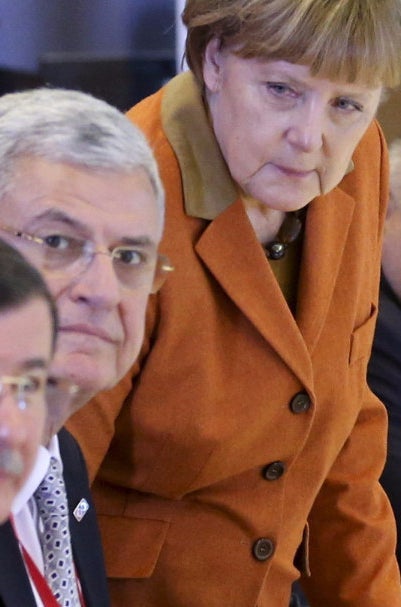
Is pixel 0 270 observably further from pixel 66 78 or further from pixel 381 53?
pixel 66 78

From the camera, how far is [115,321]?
50.4 inches

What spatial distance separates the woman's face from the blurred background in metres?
1.59

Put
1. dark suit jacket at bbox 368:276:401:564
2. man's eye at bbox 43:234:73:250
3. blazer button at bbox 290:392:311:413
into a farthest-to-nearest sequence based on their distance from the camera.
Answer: dark suit jacket at bbox 368:276:401:564 < blazer button at bbox 290:392:311:413 < man's eye at bbox 43:234:73:250

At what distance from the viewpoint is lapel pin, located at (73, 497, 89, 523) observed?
1.37 meters

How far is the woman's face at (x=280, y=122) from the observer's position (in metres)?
1.46

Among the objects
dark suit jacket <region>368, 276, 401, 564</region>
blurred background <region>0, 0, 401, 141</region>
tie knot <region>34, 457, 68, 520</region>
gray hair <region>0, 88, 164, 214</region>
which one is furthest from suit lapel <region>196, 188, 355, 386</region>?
blurred background <region>0, 0, 401, 141</region>

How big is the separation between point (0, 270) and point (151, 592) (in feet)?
2.66

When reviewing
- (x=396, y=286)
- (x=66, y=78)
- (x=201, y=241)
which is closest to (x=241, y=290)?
(x=201, y=241)

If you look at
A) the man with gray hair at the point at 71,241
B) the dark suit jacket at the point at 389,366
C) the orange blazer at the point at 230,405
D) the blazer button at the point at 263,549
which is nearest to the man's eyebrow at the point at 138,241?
the man with gray hair at the point at 71,241

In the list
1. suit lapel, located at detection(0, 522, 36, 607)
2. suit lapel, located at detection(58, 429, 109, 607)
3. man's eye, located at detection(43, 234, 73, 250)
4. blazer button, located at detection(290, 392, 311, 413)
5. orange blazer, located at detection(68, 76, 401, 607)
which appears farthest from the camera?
blazer button, located at detection(290, 392, 311, 413)

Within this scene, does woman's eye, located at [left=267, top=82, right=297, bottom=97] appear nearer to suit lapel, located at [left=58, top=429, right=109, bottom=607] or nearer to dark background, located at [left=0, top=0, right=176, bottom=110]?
suit lapel, located at [left=58, top=429, right=109, bottom=607]

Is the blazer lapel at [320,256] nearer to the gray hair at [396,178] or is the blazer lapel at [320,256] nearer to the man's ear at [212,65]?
the man's ear at [212,65]

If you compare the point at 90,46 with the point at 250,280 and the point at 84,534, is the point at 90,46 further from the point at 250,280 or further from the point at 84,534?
the point at 84,534

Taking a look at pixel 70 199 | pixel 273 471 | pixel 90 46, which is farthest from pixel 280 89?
pixel 90 46
